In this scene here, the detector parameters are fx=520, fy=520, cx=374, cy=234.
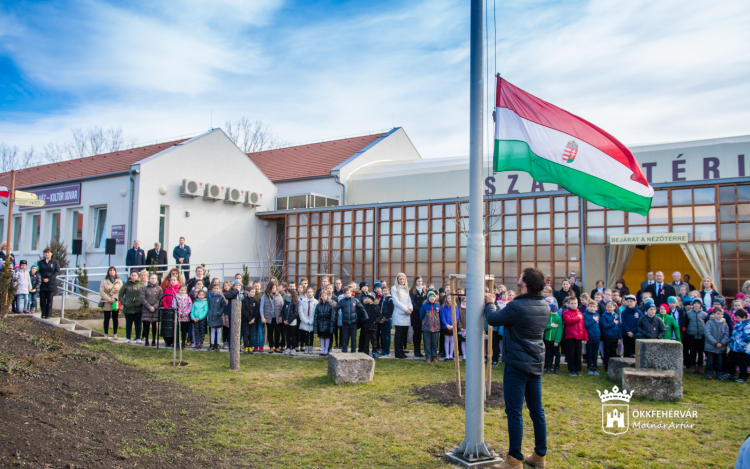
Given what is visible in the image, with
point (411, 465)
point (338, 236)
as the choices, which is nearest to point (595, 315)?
point (411, 465)

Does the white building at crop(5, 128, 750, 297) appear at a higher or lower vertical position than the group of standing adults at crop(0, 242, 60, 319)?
higher

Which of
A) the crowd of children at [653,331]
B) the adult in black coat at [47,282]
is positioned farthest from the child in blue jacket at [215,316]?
the crowd of children at [653,331]

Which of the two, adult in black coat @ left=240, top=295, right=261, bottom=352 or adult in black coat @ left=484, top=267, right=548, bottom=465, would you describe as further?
adult in black coat @ left=240, top=295, right=261, bottom=352

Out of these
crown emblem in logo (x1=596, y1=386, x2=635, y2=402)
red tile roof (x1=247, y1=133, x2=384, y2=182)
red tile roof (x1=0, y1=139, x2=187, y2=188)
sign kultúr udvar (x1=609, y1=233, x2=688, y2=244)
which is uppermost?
red tile roof (x1=247, y1=133, x2=384, y2=182)

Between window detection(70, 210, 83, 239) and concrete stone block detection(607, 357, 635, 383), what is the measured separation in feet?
65.5

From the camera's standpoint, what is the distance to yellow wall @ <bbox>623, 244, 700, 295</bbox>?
58.6ft

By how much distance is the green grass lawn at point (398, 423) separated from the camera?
17.1ft

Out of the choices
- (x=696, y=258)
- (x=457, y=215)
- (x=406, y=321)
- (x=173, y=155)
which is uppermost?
(x=173, y=155)

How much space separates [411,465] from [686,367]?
7.92m

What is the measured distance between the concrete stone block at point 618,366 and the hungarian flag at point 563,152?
3847mm

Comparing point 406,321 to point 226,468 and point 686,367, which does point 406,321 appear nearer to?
point 686,367

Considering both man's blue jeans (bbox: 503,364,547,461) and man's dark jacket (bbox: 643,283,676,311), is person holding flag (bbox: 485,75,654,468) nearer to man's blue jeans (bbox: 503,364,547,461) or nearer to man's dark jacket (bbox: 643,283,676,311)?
man's blue jeans (bbox: 503,364,547,461)

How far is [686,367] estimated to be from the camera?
1029 cm

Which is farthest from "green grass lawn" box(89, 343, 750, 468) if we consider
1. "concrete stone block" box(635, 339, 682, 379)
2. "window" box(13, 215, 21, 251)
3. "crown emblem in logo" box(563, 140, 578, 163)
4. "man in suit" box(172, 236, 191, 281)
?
"window" box(13, 215, 21, 251)
